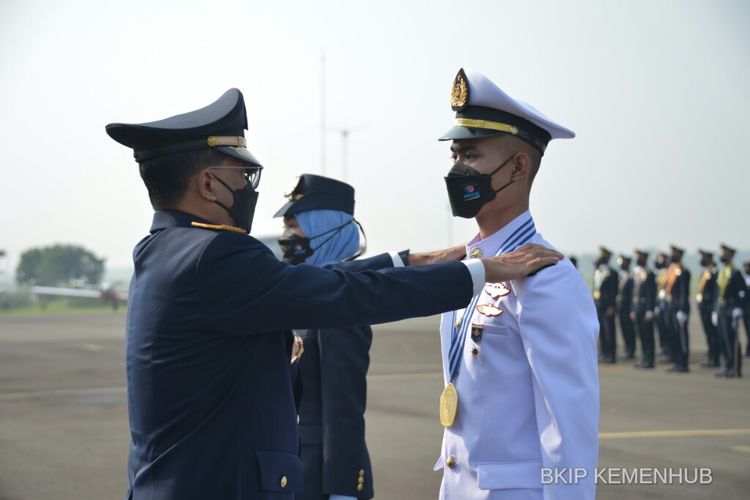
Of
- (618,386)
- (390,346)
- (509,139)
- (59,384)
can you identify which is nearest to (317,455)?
(509,139)

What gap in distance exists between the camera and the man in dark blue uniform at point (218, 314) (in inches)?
102

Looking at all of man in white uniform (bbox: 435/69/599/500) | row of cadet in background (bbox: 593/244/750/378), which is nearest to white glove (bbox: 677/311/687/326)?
row of cadet in background (bbox: 593/244/750/378)

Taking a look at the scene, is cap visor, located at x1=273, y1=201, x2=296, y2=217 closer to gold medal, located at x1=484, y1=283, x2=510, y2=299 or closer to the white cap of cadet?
the white cap of cadet

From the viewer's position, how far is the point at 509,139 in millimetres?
3055

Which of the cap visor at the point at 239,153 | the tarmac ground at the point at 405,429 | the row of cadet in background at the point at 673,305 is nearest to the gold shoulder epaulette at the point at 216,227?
the cap visor at the point at 239,153

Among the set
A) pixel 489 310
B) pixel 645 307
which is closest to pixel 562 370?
pixel 489 310

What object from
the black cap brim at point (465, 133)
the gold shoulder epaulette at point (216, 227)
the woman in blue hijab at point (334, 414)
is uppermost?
the black cap brim at point (465, 133)

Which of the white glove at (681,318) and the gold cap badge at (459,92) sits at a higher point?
the gold cap badge at (459,92)

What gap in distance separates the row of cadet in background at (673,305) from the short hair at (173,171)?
1487 centimetres

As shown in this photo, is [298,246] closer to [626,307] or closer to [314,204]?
[314,204]

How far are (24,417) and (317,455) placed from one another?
8.98m

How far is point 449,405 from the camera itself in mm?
3055

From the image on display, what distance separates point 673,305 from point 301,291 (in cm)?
1640

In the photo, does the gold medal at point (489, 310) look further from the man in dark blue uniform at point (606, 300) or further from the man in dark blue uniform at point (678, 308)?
the man in dark blue uniform at point (606, 300)
